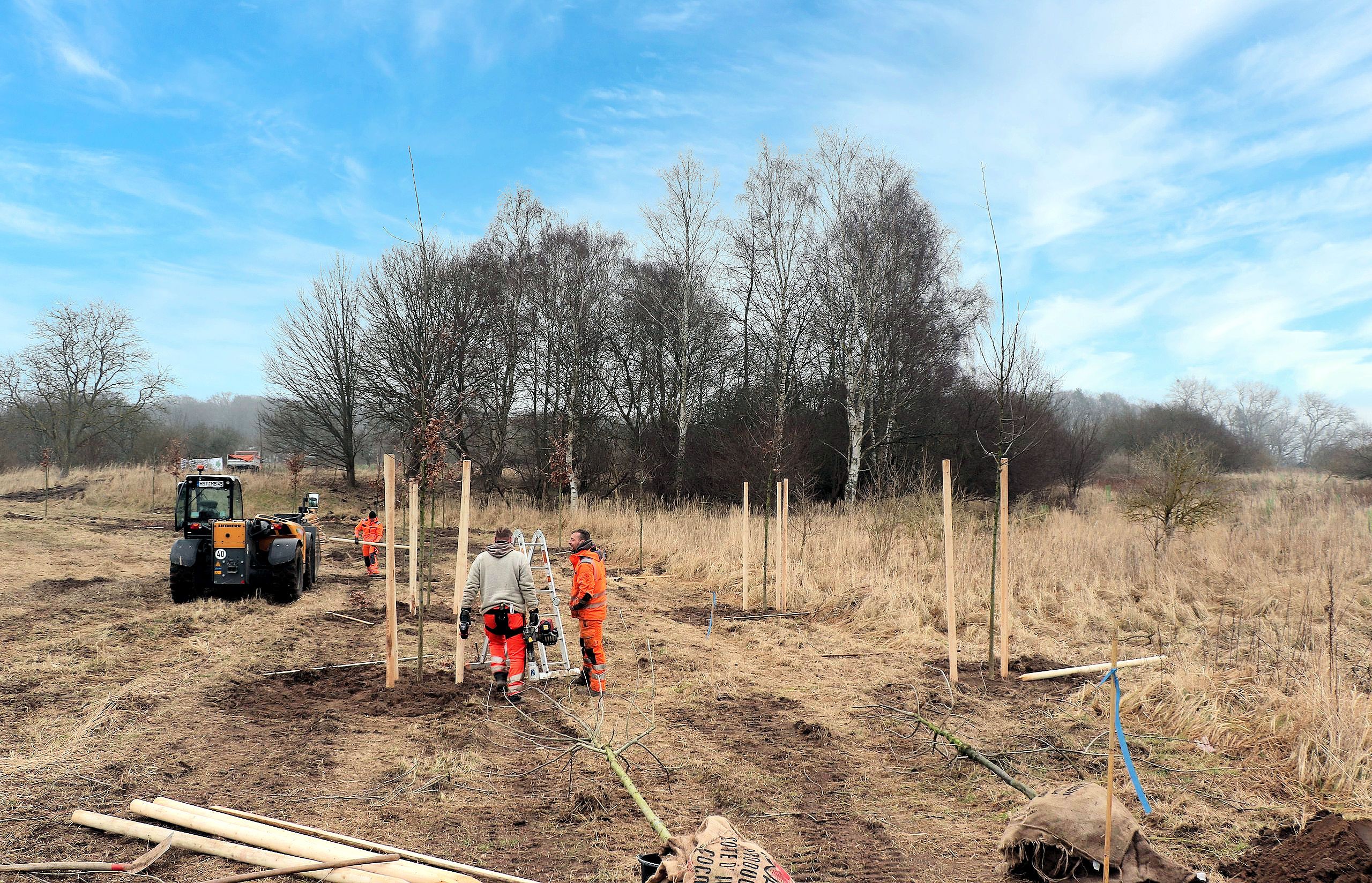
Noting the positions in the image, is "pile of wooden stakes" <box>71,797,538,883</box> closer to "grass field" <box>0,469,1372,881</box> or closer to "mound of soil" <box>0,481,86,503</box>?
"grass field" <box>0,469,1372,881</box>

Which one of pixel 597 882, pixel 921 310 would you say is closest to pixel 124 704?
pixel 597 882

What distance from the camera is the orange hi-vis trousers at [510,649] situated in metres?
7.23

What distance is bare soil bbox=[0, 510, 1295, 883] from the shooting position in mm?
4391

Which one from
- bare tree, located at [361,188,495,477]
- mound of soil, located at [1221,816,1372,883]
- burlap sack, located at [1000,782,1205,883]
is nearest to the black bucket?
burlap sack, located at [1000,782,1205,883]

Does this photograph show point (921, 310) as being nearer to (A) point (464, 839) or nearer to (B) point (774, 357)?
(B) point (774, 357)

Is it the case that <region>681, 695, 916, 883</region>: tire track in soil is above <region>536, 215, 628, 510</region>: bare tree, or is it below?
below

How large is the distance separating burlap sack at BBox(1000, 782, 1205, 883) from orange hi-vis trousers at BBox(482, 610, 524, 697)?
4486mm

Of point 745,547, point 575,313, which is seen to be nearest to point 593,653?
point 745,547

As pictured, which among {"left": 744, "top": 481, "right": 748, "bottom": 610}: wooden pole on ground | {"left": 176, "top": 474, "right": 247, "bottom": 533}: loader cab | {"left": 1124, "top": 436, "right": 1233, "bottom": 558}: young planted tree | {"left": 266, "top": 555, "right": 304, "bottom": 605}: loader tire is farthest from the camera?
{"left": 1124, "top": 436, "right": 1233, "bottom": 558}: young planted tree

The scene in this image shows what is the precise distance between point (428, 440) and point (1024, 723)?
6789 millimetres

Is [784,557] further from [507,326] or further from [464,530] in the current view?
[507,326]

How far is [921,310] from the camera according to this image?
2395 centimetres

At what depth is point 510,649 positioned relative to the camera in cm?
728

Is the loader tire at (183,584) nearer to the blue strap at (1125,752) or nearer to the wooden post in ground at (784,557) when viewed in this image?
the wooden post in ground at (784,557)
